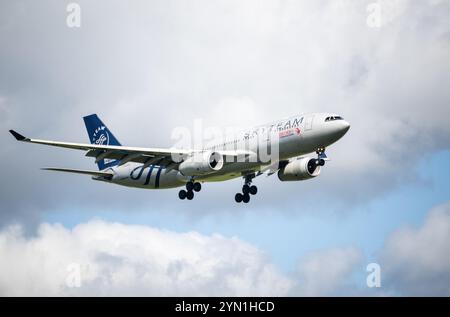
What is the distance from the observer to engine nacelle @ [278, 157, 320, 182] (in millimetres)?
63500

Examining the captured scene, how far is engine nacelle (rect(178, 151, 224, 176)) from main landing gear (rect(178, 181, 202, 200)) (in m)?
2.52

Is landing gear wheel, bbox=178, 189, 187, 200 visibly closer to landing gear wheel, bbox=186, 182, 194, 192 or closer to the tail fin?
landing gear wheel, bbox=186, 182, 194, 192

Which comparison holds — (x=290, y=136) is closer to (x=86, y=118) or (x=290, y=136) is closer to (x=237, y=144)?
(x=237, y=144)

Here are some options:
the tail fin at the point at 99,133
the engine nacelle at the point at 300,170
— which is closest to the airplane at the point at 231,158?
the engine nacelle at the point at 300,170

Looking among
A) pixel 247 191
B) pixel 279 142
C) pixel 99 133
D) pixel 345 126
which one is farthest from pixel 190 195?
pixel 345 126

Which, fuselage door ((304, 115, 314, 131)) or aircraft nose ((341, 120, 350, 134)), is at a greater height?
fuselage door ((304, 115, 314, 131))

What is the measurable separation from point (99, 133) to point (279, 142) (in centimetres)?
2198

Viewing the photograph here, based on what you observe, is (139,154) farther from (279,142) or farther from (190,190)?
(279,142)

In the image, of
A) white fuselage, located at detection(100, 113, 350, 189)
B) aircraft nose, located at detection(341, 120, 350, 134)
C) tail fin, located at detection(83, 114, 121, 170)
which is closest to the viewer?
aircraft nose, located at detection(341, 120, 350, 134)

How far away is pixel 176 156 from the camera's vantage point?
64438 millimetres

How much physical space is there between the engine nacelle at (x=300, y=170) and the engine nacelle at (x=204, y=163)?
5.79m

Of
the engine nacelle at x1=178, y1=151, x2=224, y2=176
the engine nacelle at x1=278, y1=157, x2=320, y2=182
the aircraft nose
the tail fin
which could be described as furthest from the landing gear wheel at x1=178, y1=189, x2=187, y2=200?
the aircraft nose

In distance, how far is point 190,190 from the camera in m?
65.4
